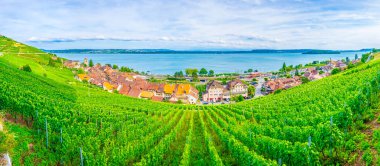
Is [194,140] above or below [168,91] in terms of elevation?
above

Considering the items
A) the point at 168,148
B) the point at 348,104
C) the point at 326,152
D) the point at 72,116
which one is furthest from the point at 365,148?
the point at 72,116

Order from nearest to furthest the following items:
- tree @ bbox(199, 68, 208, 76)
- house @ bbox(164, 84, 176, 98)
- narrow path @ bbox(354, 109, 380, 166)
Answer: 1. narrow path @ bbox(354, 109, 380, 166)
2. house @ bbox(164, 84, 176, 98)
3. tree @ bbox(199, 68, 208, 76)

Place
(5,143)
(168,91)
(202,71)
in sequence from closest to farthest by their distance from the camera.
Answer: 1. (5,143)
2. (168,91)
3. (202,71)

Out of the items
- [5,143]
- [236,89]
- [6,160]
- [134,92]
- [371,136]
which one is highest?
[371,136]

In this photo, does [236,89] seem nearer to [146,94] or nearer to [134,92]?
[146,94]

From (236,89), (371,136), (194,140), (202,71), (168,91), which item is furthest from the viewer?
(202,71)

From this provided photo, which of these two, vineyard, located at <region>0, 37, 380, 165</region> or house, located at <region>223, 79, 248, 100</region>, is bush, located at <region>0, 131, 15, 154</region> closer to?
vineyard, located at <region>0, 37, 380, 165</region>

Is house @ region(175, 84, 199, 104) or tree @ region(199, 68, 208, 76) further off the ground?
tree @ region(199, 68, 208, 76)

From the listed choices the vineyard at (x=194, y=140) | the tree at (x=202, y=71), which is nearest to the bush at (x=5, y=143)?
the vineyard at (x=194, y=140)

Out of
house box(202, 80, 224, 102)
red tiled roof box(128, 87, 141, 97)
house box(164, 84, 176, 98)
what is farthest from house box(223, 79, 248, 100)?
red tiled roof box(128, 87, 141, 97)

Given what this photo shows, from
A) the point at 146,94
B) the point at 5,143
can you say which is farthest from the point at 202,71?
the point at 5,143

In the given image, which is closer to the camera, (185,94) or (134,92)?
(134,92)

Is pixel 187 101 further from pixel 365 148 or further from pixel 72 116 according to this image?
pixel 365 148

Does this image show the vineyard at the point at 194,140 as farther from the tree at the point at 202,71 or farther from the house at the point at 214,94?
the tree at the point at 202,71
